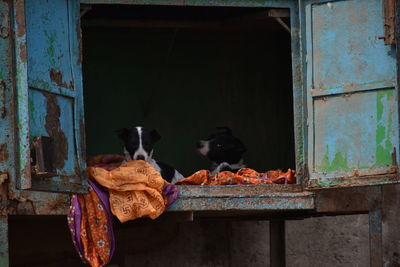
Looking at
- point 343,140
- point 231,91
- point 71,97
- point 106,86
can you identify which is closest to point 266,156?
point 231,91

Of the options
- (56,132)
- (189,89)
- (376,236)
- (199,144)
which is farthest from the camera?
(189,89)

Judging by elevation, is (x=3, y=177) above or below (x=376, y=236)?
above

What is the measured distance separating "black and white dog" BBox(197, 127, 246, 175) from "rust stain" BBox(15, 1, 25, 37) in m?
3.23

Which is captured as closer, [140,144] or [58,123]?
[58,123]

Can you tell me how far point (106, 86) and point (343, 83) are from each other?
3.40m

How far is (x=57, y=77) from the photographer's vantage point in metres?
7.27

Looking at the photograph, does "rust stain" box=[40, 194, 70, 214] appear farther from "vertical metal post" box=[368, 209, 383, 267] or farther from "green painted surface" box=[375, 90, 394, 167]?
"vertical metal post" box=[368, 209, 383, 267]

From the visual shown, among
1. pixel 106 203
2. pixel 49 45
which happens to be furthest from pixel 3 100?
pixel 106 203

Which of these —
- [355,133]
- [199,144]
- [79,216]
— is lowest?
[79,216]

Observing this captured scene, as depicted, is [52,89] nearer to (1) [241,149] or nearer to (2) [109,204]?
(2) [109,204]

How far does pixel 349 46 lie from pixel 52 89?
85.1 inches

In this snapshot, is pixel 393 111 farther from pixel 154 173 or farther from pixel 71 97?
pixel 71 97

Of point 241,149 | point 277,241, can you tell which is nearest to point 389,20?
point 241,149

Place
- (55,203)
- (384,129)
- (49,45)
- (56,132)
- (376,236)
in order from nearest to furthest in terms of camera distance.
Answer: (56,132) < (49,45) < (55,203) < (384,129) < (376,236)
